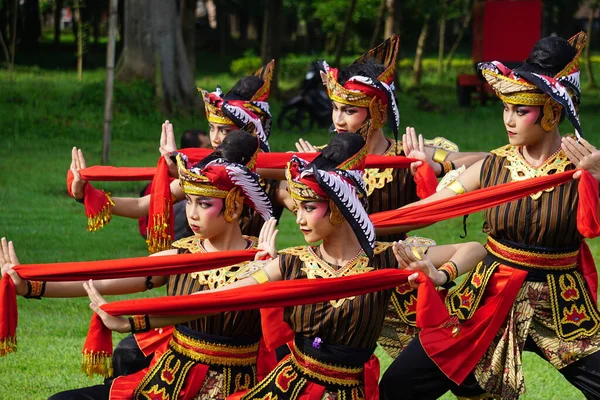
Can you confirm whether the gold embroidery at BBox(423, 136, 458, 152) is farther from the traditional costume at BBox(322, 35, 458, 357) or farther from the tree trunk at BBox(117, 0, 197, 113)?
the tree trunk at BBox(117, 0, 197, 113)

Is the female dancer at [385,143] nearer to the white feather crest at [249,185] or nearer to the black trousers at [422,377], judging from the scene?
the black trousers at [422,377]

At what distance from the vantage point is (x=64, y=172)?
51.3 ft

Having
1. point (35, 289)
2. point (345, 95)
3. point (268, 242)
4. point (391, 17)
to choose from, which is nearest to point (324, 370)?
point (268, 242)

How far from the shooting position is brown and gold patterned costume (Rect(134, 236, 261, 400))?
5055 millimetres

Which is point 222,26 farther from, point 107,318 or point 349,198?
point 107,318

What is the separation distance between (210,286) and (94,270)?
20.1 inches

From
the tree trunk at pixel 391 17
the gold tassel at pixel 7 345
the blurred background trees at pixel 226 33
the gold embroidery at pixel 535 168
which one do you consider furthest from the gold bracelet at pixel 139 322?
the tree trunk at pixel 391 17

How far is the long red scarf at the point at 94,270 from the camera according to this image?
497 centimetres

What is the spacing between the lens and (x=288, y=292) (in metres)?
4.79

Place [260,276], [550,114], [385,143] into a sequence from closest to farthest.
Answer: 1. [260,276]
2. [550,114]
3. [385,143]

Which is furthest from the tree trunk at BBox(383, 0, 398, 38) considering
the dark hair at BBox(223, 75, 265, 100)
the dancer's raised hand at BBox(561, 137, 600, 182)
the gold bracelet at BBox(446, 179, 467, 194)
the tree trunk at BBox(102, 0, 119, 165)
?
the dancer's raised hand at BBox(561, 137, 600, 182)

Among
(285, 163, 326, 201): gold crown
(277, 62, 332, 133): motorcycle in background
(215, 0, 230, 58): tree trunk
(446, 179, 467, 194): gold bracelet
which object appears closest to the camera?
(285, 163, 326, 201): gold crown

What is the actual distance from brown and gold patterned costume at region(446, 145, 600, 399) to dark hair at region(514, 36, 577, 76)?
41 cm

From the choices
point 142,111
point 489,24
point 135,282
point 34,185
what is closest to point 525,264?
point 135,282
